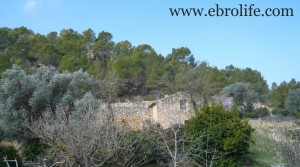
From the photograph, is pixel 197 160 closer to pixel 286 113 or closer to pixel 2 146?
pixel 2 146

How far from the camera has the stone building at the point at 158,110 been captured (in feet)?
51.7

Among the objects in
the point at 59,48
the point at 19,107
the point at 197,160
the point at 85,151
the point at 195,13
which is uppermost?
the point at 59,48

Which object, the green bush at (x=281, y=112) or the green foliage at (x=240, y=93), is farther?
the green foliage at (x=240, y=93)

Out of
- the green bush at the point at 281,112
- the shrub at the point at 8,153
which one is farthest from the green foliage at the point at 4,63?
the green bush at the point at 281,112

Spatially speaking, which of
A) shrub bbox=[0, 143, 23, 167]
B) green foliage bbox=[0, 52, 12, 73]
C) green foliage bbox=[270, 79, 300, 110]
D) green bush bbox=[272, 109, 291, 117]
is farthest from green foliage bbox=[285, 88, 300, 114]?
shrub bbox=[0, 143, 23, 167]

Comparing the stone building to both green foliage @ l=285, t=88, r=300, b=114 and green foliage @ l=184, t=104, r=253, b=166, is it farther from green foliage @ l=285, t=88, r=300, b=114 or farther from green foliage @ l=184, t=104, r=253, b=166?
green foliage @ l=285, t=88, r=300, b=114

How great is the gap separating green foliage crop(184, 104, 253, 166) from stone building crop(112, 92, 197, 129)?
15.5ft

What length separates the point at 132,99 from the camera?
87.1ft

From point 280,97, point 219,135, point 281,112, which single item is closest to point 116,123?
point 219,135

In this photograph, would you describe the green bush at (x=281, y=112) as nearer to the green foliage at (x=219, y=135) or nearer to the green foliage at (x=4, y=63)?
the green foliage at (x=219, y=135)

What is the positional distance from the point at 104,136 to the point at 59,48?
78.5 feet

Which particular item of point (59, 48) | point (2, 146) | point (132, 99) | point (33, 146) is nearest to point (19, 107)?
point (33, 146)

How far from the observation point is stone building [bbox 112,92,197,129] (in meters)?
15.8

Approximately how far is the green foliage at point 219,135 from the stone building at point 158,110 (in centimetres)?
472
